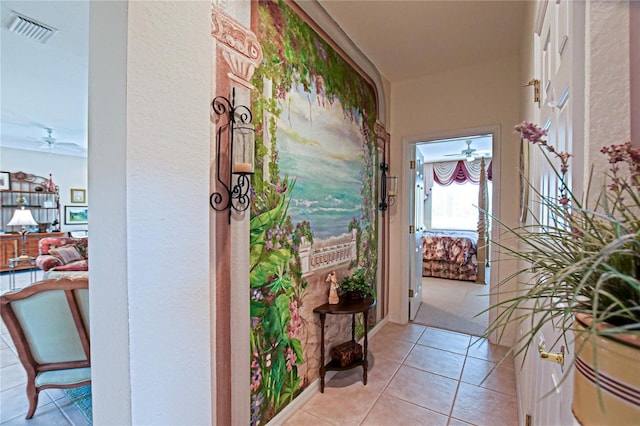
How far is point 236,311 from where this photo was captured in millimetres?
1411

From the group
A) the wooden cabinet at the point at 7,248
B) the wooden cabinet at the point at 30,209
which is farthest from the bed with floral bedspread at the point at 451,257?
the wooden cabinet at the point at 7,248

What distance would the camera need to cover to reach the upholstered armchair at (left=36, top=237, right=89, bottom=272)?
171 inches

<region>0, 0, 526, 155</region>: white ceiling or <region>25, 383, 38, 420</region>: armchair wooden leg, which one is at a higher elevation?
<region>0, 0, 526, 155</region>: white ceiling

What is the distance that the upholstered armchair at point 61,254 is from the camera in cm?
434

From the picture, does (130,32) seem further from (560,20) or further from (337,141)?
(337,141)

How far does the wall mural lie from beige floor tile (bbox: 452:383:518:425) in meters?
0.98

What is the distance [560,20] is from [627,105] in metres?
0.53

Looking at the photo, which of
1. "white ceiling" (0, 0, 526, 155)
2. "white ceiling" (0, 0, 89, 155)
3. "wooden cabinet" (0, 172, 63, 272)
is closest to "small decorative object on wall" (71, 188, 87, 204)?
"wooden cabinet" (0, 172, 63, 272)

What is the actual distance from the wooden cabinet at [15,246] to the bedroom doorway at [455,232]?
8203 millimetres

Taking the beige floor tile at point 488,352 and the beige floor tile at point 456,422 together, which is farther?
the beige floor tile at point 488,352

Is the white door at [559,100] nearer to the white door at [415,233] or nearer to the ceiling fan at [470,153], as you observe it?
the white door at [415,233]

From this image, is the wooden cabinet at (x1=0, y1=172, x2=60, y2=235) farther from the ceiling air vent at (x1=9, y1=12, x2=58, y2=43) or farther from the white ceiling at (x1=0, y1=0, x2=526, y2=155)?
the ceiling air vent at (x1=9, y1=12, x2=58, y2=43)

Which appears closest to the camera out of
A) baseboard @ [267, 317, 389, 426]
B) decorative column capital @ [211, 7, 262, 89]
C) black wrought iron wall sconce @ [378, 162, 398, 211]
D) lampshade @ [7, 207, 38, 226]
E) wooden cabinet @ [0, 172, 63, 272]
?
decorative column capital @ [211, 7, 262, 89]

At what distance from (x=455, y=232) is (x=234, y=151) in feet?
20.4
